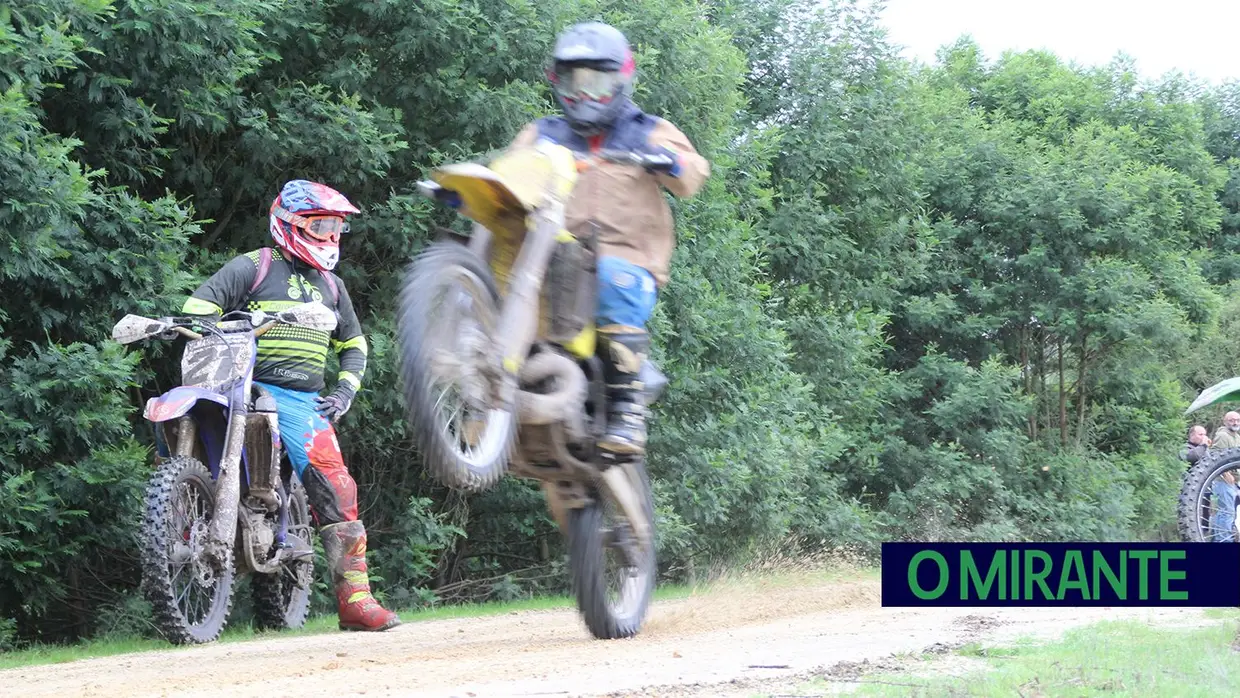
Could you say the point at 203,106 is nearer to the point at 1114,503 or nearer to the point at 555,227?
the point at 555,227

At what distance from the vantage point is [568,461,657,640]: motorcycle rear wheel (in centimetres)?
795

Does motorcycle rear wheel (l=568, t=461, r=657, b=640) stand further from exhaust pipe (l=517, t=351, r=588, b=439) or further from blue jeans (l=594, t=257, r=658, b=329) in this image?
blue jeans (l=594, t=257, r=658, b=329)

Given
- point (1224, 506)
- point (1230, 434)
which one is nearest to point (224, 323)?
point (1224, 506)

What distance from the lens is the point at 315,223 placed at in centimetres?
986

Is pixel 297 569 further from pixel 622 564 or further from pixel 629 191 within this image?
pixel 629 191

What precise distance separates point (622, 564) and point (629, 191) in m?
2.01

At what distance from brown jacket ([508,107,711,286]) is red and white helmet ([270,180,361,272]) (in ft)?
7.30

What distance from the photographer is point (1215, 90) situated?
44.8 meters

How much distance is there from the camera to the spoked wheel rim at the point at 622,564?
8.27 metres

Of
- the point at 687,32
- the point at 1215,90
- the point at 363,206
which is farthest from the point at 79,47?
the point at 1215,90

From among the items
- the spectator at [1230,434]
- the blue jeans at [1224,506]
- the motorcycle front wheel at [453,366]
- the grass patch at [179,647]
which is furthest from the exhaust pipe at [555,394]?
the spectator at [1230,434]

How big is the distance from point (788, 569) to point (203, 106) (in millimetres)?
7295

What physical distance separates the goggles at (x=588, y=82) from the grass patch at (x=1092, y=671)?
3.09 metres

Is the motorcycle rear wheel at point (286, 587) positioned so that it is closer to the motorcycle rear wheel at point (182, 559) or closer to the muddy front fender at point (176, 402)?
the motorcycle rear wheel at point (182, 559)
